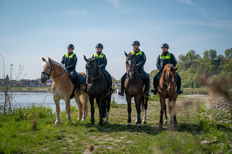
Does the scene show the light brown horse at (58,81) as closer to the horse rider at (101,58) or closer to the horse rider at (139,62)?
the horse rider at (101,58)

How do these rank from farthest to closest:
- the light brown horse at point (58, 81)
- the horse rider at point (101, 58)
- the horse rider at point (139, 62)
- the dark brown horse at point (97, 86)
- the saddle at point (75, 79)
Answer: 1. the horse rider at point (101, 58)
2. the saddle at point (75, 79)
3. the horse rider at point (139, 62)
4. the light brown horse at point (58, 81)
5. the dark brown horse at point (97, 86)

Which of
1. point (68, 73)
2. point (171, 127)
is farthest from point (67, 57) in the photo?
point (171, 127)

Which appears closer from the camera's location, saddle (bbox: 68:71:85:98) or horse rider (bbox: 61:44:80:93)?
saddle (bbox: 68:71:85:98)

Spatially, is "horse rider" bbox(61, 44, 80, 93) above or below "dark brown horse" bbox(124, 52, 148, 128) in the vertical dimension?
above

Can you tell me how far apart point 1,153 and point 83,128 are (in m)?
3.21

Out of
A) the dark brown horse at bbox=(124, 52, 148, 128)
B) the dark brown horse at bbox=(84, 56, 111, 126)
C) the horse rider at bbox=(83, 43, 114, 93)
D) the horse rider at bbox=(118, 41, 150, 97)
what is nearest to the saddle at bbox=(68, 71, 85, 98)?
the dark brown horse at bbox=(84, 56, 111, 126)

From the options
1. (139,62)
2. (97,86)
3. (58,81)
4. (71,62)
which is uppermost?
(71,62)

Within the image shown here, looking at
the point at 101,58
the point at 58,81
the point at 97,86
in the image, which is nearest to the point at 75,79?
the point at 58,81

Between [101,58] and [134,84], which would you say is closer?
[134,84]

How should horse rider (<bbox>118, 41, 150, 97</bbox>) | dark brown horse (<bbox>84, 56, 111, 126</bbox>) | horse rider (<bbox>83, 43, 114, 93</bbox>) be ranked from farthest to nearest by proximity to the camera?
horse rider (<bbox>83, 43, 114, 93</bbox>) → horse rider (<bbox>118, 41, 150, 97</bbox>) → dark brown horse (<bbox>84, 56, 111, 126</bbox>)

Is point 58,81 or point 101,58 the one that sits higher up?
point 101,58

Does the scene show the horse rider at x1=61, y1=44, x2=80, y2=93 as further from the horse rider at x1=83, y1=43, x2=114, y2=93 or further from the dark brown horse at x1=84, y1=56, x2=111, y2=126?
the horse rider at x1=83, y1=43, x2=114, y2=93

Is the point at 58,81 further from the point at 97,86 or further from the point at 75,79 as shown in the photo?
the point at 97,86

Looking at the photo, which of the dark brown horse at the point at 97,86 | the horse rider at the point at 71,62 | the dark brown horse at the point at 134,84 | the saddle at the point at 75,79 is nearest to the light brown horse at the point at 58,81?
the saddle at the point at 75,79
